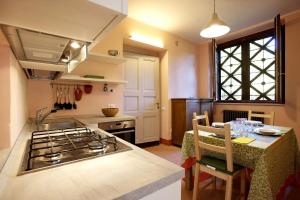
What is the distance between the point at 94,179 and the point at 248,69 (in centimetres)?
441

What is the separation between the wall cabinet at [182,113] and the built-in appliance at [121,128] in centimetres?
168

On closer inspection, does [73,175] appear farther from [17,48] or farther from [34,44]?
Result: [17,48]

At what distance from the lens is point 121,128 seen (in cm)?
248

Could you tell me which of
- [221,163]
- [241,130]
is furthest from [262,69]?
[221,163]

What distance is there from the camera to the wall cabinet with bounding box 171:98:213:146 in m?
3.87

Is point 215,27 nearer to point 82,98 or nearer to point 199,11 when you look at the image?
point 199,11

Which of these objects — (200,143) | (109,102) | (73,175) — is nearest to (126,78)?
(109,102)

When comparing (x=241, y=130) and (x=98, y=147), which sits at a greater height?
(x=98, y=147)

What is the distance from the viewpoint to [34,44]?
39.8 inches

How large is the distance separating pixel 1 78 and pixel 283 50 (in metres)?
4.46

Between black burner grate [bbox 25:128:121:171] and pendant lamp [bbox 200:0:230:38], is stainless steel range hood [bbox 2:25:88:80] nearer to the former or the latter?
black burner grate [bbox 25:128:121:171]

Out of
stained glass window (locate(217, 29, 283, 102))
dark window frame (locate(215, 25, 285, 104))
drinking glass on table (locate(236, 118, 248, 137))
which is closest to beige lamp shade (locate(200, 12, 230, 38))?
drinking glass on table (locate(236, 118, 248, 137))

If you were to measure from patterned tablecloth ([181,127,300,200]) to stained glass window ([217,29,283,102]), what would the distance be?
194 centimetres

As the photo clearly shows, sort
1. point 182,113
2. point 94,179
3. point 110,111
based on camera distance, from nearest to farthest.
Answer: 1. point 94,179
2. point 110,111
3. point 182,113
